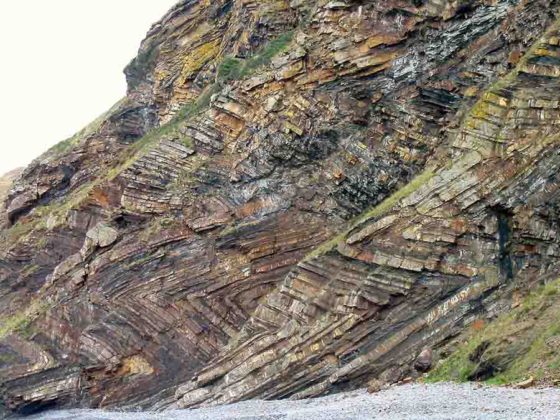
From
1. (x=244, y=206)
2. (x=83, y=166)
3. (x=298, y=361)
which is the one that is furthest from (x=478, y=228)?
(x=83, y=166)

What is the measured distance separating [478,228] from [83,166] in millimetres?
27315

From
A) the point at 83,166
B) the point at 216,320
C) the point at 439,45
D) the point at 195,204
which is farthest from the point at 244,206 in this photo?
the point at 83,166

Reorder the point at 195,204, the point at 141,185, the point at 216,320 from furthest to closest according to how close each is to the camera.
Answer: the point at 141,185 → the point at 195,204 → the point at 216,320

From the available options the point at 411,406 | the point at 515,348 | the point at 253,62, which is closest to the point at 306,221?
the point at 253,62

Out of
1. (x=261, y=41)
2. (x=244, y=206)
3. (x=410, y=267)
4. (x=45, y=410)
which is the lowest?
(x=45, y=410)

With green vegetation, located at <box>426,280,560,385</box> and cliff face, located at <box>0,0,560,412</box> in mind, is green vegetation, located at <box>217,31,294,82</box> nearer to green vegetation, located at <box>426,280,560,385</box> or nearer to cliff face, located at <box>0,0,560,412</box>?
cliff face, located at <box>0,0,560,412</box>

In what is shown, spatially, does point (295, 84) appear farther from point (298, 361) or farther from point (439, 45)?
point (298, 361)

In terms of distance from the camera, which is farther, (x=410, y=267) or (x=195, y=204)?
(x=195, y=204)

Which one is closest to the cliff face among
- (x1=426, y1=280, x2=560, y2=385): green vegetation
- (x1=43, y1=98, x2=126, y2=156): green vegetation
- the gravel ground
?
the gravel ground

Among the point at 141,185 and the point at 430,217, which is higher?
the point at 141,185

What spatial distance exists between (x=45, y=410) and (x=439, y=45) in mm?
23109

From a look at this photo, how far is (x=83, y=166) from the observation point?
4416cm

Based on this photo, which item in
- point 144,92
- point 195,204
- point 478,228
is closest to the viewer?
point 478,228

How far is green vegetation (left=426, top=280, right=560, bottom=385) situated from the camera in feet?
58.3
